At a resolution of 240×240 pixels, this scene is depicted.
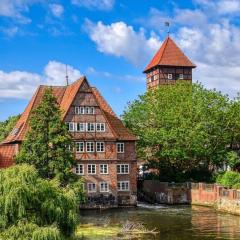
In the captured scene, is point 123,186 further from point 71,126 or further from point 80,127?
point 71,126

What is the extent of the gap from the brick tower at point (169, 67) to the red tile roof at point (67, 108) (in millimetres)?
28009

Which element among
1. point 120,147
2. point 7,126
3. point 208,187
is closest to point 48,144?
point 120,147

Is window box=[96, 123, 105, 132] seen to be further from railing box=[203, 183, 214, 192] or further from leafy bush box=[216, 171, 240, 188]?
leafy bush box=[216, 171, 240, 188]

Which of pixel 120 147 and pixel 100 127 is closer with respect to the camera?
pixel 100 127

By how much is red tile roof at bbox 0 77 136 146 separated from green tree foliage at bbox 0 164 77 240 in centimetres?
2942

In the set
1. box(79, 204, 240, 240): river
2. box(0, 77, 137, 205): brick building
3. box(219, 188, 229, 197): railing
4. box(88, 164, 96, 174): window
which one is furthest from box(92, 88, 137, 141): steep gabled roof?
box(219, 188, 229, 197): railing

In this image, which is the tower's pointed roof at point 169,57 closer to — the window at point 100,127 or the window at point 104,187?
the window at point 100,127

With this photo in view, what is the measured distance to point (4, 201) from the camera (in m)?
24.3

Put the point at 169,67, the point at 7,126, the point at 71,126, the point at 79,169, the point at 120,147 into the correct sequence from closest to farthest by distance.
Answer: the point at 71,126
the point at 79,169
the point at 120,147
the point at 169,67
the point at 7,126

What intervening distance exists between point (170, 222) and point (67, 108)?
17.9 m

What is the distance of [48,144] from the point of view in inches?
1861

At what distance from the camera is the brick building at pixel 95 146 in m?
56.2

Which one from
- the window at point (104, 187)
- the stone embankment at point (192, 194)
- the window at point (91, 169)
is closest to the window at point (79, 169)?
the window at point (91, 169)

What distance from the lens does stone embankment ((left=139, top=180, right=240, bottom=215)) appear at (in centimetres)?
5012
